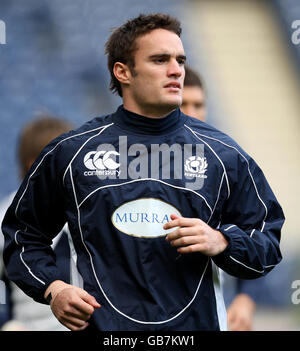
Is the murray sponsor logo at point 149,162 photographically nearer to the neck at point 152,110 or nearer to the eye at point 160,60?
the neck at point 152,110

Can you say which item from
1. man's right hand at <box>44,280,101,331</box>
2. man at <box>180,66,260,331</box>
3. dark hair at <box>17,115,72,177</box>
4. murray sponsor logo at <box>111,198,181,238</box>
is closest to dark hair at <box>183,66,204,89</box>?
man at <box>180,66,260,331</box>

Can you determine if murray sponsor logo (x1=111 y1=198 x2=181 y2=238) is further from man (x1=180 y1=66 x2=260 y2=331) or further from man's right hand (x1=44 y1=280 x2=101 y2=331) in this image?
man (x1=180 y1=66 x2=260 y2=331)

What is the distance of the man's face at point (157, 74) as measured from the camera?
95.7 inches

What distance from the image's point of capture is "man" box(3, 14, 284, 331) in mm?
2297

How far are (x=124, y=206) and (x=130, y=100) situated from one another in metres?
0.39

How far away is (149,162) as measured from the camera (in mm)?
2406

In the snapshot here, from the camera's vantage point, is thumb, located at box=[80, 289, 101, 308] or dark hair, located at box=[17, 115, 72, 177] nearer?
thumb, located at box=[80, 289, 101, 308]

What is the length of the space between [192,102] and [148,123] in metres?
1.52

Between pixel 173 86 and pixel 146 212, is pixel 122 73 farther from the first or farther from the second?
pixel 146 212

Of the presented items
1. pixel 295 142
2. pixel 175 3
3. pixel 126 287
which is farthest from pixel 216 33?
pixel 126 287

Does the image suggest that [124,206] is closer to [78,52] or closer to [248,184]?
[248,184]

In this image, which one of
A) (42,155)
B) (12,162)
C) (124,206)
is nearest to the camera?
(124,206)

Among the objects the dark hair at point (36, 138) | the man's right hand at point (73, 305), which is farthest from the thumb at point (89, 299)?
the dark hair at point (36, 138)

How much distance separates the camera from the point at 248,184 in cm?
245
